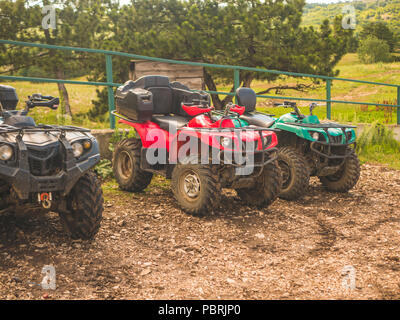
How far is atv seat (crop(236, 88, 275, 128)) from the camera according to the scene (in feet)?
18.0

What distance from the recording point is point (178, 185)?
4777 millimetres

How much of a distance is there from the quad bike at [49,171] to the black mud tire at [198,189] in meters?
1.20

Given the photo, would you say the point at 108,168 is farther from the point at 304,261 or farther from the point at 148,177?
the point at 304,261

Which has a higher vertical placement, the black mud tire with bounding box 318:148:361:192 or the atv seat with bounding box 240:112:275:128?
the atv seat with bounding box 240:112:275:128

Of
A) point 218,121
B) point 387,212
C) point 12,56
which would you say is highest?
point 12,56

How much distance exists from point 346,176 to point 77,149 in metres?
3.68

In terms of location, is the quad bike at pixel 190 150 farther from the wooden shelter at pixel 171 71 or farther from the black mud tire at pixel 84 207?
the wooden shelter at pixel 171 71

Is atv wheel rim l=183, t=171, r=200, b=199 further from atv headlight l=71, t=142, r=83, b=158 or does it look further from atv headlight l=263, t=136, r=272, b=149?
atv headlight l=71, t=142, r=83, b=158

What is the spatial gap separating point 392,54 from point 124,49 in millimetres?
31791

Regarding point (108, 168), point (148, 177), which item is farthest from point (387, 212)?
point (108, 168)

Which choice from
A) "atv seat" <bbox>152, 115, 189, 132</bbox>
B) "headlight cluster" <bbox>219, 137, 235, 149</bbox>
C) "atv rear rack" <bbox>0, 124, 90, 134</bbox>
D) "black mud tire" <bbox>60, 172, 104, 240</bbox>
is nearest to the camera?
"atv rear rack" <bbox>0, 124, 90, 134</bbox>

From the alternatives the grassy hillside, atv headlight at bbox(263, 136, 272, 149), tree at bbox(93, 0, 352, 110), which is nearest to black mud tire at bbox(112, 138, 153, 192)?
atv headlight at bbox(263, 136, 272, 149)

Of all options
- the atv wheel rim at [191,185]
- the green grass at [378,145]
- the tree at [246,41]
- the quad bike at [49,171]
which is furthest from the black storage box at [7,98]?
the tree at [246,41]

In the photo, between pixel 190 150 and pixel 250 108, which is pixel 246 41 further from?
pixel 190 150
